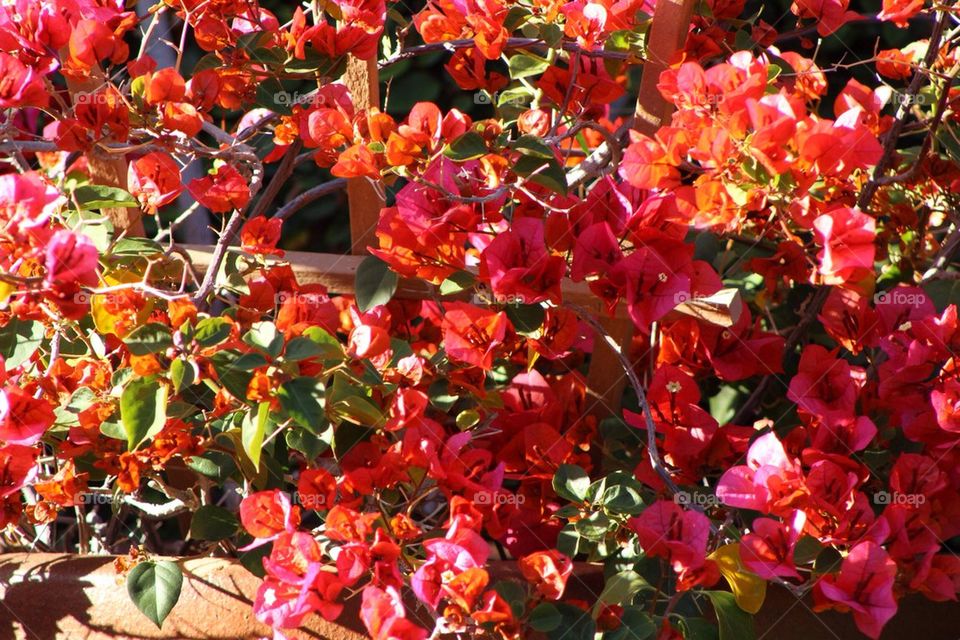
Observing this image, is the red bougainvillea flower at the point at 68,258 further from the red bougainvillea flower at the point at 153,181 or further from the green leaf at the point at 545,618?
the green leaf at the point at 545,618

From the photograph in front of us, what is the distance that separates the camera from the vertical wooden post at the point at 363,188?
1.02m

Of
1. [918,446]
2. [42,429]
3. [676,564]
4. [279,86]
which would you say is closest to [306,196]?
[279,86]

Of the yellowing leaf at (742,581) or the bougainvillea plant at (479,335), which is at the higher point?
the bougainvillea plant at (479,335)

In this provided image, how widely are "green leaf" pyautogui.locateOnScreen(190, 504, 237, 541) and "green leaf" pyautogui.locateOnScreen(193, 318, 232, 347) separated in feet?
0.79

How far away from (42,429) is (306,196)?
420mm

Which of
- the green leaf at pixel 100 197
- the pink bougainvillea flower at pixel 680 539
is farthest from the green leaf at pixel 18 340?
the pink bougainvillea flower at pixel 680 539

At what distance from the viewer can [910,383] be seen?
0.95 meters

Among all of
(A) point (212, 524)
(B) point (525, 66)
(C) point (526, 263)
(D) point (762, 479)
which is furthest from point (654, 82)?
(A) point (212, 524)

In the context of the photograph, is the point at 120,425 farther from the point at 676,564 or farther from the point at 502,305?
the point at 676,564

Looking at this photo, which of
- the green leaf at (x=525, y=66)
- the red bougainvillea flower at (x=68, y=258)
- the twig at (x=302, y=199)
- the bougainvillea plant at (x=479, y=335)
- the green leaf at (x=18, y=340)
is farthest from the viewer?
the twig at (x=302, y=199)

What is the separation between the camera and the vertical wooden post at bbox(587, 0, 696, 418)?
0.94 m

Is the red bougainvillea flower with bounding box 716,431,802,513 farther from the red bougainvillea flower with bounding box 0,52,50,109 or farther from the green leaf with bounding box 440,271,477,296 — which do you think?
the red bougainvillea flower with bounding box 0,52,50,109

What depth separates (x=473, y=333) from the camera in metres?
0.88

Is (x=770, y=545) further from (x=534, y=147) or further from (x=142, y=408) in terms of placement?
(x=142, y=408)
